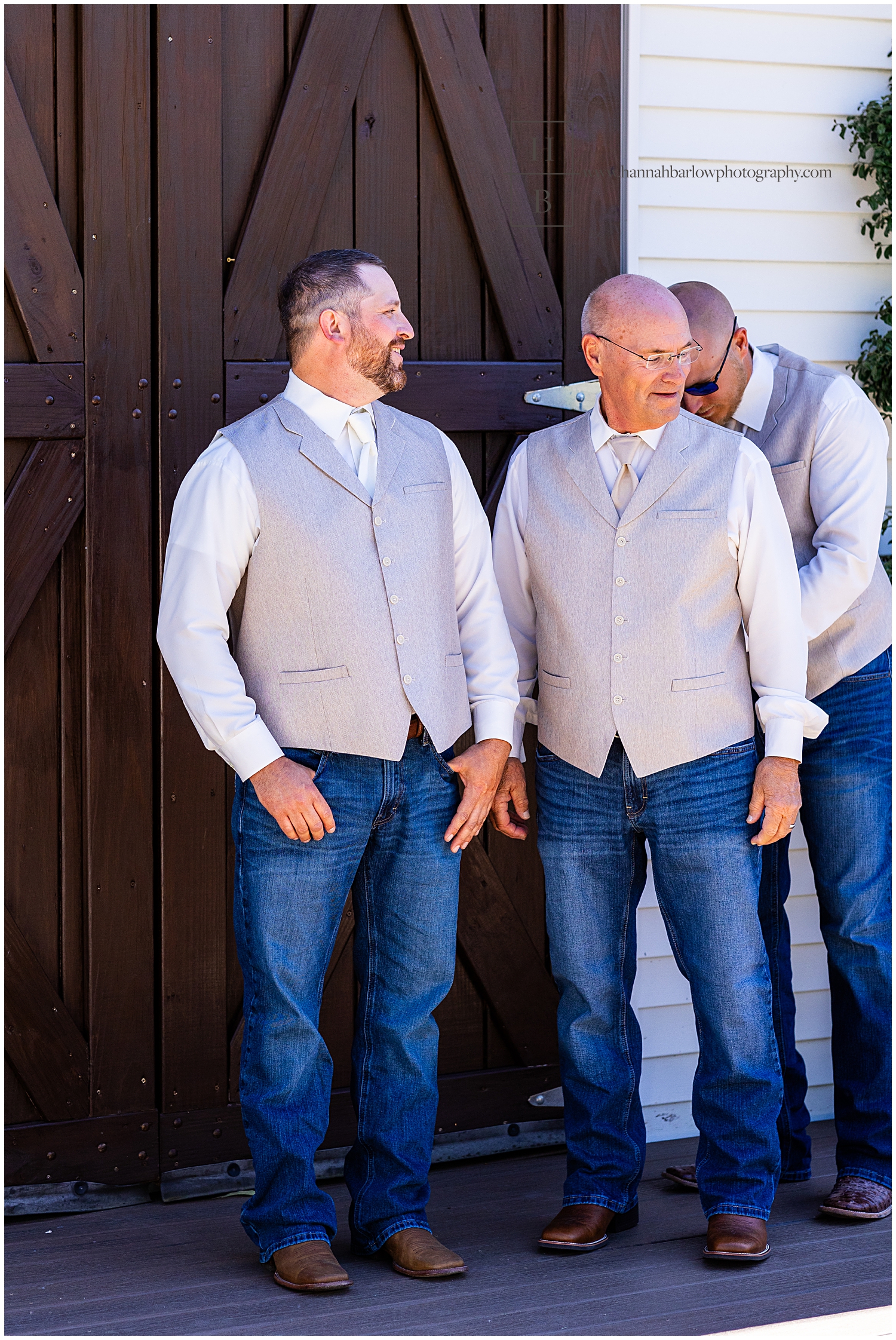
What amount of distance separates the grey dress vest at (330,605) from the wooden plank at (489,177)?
0.97 meters

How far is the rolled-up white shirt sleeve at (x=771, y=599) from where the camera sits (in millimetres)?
2715

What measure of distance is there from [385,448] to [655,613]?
2.01 feet

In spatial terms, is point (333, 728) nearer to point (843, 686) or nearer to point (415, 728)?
point (415, 728)

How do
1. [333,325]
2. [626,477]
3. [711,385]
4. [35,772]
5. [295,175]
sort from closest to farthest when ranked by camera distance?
1. [333,325]
2. [626,477]
3. [711,385]
4. [35,772]
5. [295,175]

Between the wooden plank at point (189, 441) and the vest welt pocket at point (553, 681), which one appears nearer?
the vest welt pocket at point (553, 681)

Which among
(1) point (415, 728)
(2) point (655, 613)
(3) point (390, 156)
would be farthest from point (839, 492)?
(3) point (390, 156)

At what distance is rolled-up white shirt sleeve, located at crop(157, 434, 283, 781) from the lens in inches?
99.3

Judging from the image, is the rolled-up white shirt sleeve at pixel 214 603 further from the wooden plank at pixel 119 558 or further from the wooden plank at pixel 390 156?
the wooden plank at pixel 390 156

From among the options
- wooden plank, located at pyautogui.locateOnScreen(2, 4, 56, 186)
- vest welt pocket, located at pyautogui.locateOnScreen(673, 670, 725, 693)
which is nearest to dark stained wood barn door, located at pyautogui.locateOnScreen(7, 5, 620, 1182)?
Answer: wooden plank, located at pyautogui.locateOnScreen(2, 4, 56, 186)

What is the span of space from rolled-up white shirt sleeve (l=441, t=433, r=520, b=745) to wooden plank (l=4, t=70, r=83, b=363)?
917mm

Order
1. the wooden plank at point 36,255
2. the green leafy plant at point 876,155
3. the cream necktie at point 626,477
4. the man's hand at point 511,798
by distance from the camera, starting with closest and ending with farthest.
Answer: the cream necktie at point 626,477
the man's hand at point 511,798
the wooden plank at point 36,255
the green leafy plant at point 876,155

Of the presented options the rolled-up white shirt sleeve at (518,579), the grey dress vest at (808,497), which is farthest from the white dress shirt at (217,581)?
the grey dress vest at (808,497)

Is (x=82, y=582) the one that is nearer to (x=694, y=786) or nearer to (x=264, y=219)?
(x=264, y=219)

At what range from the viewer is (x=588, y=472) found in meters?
2.79
